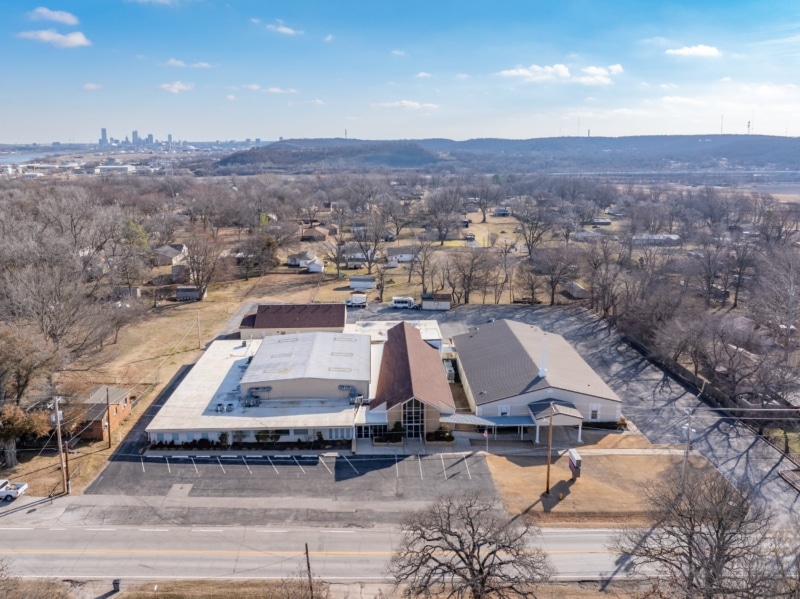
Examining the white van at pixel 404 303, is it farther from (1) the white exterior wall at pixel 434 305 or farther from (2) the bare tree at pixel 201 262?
(2) the bare tree at pixel 201 262

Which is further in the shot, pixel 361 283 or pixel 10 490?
pixel 361 283

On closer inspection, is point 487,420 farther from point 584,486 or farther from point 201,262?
point 201,262

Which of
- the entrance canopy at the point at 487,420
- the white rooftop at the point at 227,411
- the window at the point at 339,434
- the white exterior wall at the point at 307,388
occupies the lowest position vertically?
the window at the point at 339,434

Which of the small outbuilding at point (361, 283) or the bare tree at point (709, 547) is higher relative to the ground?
the small outbuilding at point (361, 283)

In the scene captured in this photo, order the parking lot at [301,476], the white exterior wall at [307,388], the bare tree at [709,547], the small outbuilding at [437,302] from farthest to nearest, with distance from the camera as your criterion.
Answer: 1. the small outbuilding at [437,302]
2. the white exterior wall at [307,388]
3. the parking lot at [301,476]
4. the bare tree at [709,547]

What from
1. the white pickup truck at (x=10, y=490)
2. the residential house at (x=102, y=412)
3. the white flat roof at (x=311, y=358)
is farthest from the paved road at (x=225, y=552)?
the white flat roof at (x=311, y=358)

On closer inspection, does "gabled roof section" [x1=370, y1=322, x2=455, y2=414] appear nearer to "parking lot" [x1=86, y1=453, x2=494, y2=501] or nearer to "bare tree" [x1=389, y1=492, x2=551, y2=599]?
"parking lot" [x1=86, y1=453, x2=494, y2=501]

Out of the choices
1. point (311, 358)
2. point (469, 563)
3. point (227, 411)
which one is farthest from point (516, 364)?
point (469, 563)
